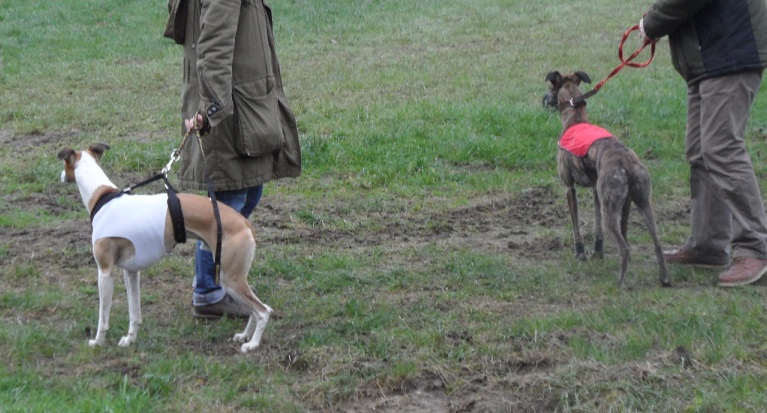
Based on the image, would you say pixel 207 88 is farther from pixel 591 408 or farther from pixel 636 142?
pixel 636 142

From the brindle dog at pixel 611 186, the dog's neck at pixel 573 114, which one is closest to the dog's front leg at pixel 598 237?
the brindle dog at pixel 611 186

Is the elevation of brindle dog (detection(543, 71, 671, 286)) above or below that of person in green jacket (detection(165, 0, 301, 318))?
below

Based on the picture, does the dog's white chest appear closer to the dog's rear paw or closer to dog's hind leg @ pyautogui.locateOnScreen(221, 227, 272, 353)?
dog's hind leg @ pyautogui.locateOnScreen(221, 227, 272, 353)

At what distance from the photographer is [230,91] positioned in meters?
5.21

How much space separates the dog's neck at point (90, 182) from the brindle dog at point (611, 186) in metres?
3.26

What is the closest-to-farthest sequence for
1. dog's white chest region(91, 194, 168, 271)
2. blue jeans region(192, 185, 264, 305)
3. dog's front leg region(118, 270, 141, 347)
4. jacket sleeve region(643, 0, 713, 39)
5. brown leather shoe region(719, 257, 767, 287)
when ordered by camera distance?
dog's white chest region(91, 194, 168, 271), dog's front leg region(118, 270, 141, 347), blue jeans region(192, 185, 264, 305), jacket sleeve region(643, 0, 713, 39), brown leather shoe region(719, 257, 767, 287)

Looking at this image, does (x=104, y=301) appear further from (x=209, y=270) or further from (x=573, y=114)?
(x=573, y=114)

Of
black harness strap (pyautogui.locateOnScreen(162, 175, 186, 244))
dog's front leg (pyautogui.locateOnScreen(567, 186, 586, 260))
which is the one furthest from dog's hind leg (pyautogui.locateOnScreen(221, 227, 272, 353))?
dog's front leg (pyautogui.locateOnScreen(567, 186, 586, 260))

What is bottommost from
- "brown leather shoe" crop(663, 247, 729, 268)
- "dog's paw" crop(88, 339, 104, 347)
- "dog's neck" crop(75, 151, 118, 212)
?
"brown leather shoe" crop(663, 247, 729, 268)

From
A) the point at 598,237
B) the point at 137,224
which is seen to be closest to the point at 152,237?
the point at 137,224

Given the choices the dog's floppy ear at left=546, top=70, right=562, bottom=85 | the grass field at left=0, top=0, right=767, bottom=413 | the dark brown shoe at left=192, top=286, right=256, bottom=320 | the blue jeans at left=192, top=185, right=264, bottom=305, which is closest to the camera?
the grass field at left=0, top=0, right=767, bottom=413

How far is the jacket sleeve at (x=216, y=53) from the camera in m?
5.10

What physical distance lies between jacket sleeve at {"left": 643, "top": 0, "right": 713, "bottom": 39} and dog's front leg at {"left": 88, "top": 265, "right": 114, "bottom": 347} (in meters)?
3.90

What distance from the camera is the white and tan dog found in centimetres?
505
